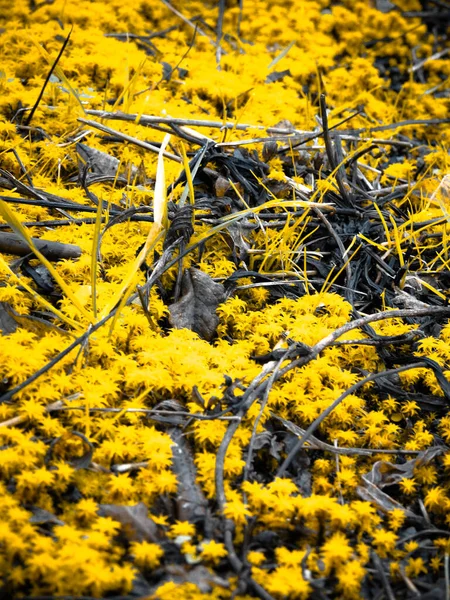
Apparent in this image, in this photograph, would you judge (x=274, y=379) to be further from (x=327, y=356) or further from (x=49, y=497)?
(x=49, y=497)

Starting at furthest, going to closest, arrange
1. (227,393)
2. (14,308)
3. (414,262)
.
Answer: (414,262) < (14,308) < (227,393)

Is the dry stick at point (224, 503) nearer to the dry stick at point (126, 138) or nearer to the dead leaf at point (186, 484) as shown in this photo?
the dead leaf at point (186, 484)

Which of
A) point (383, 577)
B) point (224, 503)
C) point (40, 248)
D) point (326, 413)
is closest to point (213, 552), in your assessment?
point (224, 503)

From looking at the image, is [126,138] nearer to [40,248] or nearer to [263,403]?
[40,248]

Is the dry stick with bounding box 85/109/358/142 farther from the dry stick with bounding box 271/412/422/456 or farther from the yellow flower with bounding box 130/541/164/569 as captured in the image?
the yellow flower with bounding box 130/541/164/569

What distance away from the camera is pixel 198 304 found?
1923 mm

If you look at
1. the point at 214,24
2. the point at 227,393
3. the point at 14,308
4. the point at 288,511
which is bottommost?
the point at 288,511

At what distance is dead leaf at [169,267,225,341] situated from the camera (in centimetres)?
188

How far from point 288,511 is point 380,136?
2296 mm

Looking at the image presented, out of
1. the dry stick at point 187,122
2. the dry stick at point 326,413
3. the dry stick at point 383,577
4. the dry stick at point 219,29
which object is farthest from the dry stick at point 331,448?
the dry stick at point 219,29

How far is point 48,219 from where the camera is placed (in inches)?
82.6

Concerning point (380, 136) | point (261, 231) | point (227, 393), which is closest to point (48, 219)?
point (261, 231)

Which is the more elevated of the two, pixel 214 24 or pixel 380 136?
pixel 214 24

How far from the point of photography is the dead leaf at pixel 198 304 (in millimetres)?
1877
